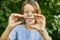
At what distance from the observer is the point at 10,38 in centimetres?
227

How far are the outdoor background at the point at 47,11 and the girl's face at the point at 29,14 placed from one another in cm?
99

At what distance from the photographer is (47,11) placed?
3.54 metres

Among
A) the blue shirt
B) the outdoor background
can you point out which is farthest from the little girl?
the outdoor background

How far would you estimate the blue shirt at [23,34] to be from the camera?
225 centimetres

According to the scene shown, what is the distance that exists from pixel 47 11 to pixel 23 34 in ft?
4.38

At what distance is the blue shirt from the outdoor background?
99cm

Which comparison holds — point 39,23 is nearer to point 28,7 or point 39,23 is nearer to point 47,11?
point 28,7

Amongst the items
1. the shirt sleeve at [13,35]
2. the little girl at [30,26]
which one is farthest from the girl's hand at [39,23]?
the shirt sleeve at [13,35]

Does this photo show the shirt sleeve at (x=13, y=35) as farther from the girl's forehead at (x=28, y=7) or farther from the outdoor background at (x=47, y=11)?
the outdoor background at (x=47, y=11)

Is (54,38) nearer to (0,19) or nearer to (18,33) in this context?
(0,19)

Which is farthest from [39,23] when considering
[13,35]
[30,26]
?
[13,35]

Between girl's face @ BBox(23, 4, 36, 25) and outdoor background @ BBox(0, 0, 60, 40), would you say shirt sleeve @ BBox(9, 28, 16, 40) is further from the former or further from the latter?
outdoor background @ BBox(0, 0, 60, 40)

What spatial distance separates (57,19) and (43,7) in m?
0.30

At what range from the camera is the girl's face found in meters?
2.27
